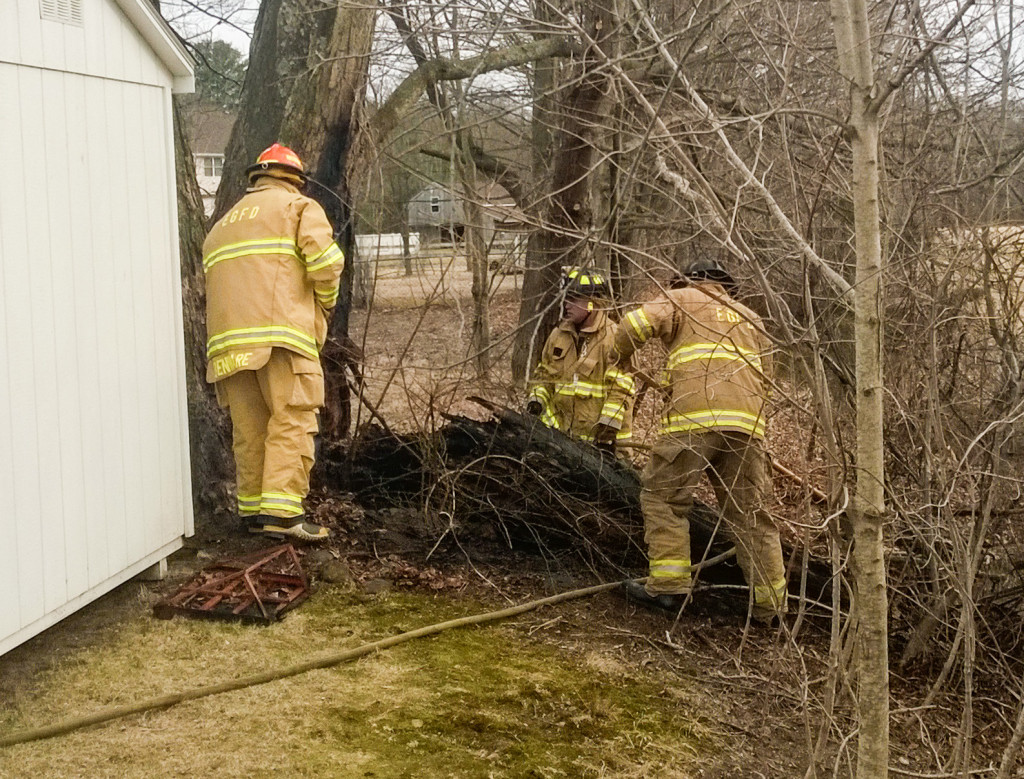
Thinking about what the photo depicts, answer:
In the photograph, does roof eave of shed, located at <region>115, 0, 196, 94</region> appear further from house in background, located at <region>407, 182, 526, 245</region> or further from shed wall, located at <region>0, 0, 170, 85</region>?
house in background, located at <region>407, 182, 526, 245</region>

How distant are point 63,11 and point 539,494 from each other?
343 centimetres

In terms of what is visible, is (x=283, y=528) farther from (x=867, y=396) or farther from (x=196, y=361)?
(x=867, y=396)

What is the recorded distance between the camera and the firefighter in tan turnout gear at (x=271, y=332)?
573 cm

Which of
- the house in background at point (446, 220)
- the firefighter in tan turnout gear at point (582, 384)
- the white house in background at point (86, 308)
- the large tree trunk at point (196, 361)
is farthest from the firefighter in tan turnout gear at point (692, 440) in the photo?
the large tree trunk at point (196, 361)

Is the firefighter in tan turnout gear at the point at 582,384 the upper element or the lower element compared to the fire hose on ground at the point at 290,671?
upper

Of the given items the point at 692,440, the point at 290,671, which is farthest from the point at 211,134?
the point at 290,671

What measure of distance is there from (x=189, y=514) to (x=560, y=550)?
6.76 ft

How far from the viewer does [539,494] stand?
622 cm

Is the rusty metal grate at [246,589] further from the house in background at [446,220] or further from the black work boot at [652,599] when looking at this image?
the house in background at [446,220]

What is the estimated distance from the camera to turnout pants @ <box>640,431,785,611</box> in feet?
18.0

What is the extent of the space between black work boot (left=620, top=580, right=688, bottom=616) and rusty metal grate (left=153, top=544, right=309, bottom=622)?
1.68 m

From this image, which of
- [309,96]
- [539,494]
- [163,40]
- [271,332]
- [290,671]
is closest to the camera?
[290,671]

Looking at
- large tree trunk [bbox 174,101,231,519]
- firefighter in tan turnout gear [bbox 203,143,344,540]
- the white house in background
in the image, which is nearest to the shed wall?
the white house in background

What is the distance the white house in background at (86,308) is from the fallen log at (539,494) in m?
1.49
